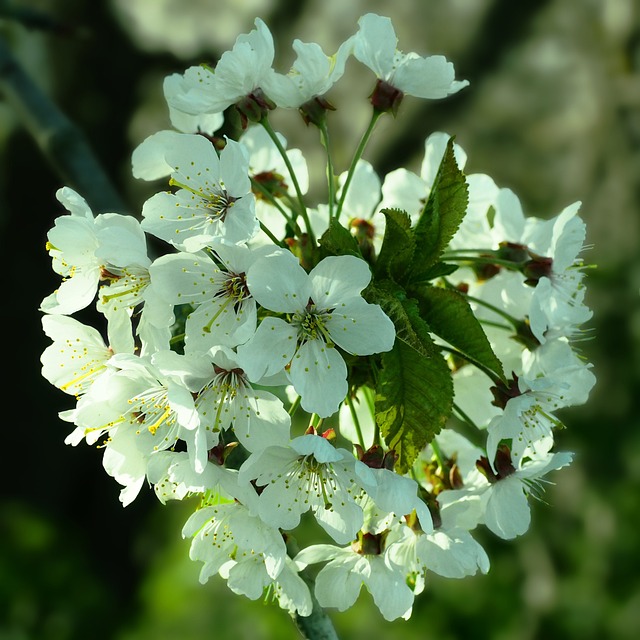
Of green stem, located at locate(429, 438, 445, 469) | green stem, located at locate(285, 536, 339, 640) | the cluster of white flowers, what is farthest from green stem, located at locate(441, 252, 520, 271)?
green stem, located at locate(285, 536, 339, 640)

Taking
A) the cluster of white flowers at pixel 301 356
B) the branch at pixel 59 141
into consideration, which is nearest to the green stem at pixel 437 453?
the cluster of white flowers at pixel 301 356

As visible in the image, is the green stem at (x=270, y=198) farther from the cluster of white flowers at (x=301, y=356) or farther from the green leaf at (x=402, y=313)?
the green leaf at (x=402, y=313)

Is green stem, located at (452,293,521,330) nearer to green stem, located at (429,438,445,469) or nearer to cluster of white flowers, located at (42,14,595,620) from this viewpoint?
cluster of white flowers, located at (42,14,595,620)

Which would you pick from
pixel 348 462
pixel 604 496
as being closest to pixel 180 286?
pixel 348 462

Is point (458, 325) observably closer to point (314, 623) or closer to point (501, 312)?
point (501, 312)

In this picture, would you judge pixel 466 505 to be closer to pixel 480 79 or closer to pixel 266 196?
pixel 266 196
